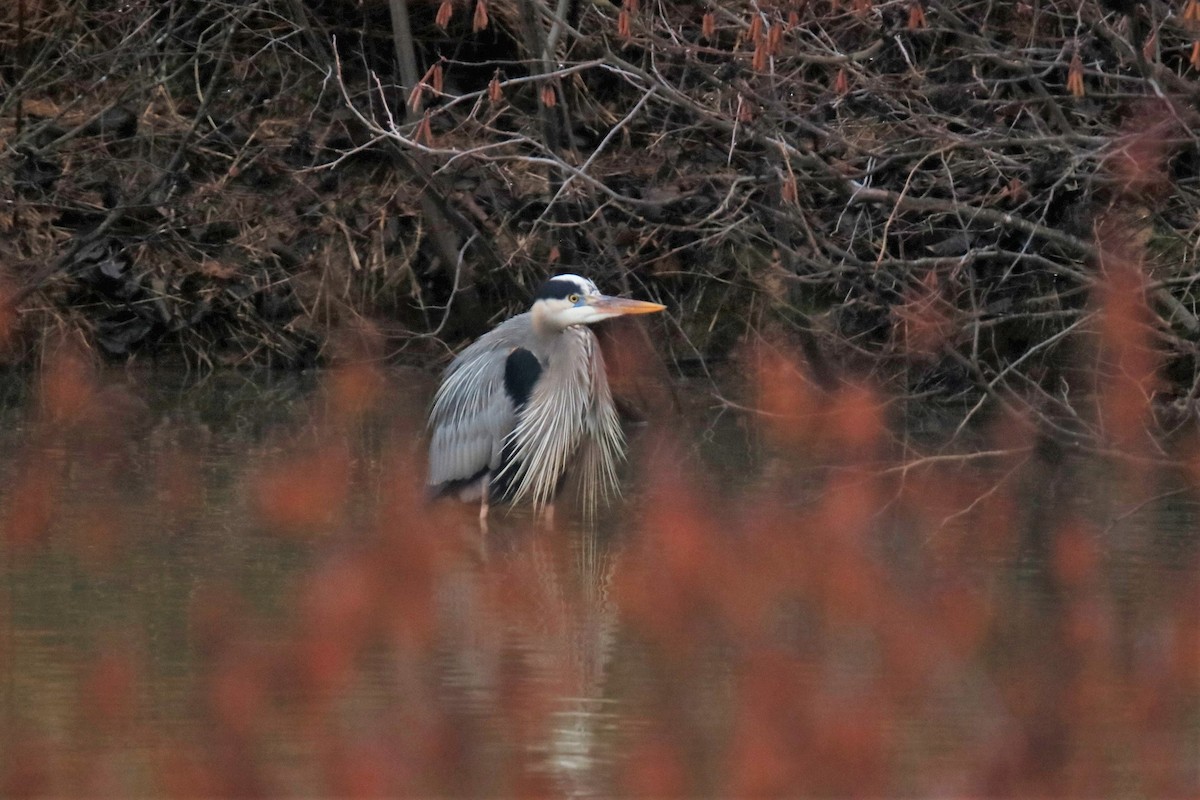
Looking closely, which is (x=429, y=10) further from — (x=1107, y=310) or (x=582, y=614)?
(x=582, y=614)

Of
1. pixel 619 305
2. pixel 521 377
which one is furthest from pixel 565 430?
pixel 619 305

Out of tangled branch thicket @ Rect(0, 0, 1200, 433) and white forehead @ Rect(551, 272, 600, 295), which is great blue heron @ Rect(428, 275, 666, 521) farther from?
tangled branch thicket @ Rect(0, 0, 1200, 433)

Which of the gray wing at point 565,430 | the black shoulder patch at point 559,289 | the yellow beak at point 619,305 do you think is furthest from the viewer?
the gray wing at point 565,430

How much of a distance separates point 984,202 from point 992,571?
2486 mm

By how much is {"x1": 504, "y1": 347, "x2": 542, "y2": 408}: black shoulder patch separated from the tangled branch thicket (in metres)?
1.20

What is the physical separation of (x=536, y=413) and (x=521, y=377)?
0.15m

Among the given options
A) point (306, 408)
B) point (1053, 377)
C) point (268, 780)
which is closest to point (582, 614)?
point (268, 780)

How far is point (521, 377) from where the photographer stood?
25.7ft

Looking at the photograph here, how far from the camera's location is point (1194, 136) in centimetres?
650

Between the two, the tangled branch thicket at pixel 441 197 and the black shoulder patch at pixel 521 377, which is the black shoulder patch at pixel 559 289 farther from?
the tangled branch thicket at pixel 441 197

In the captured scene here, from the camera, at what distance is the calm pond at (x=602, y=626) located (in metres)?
4.04

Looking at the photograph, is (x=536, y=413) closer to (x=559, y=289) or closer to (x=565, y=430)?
(x=565, y=430)

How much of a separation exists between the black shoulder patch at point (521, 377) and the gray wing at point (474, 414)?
0.03 m

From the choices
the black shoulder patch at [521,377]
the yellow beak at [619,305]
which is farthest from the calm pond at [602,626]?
the yellow beak at [619,305]
